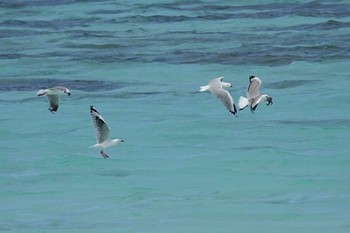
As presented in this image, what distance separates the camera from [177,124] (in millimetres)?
17109

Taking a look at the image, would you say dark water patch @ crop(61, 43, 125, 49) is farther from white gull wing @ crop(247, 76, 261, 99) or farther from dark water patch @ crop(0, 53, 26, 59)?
white gull wing @ crop(247, 76, 261, 99)

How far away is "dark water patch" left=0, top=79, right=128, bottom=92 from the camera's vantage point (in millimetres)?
19750

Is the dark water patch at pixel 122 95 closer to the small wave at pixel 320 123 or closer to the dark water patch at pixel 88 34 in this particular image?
the small wave at pixel 320 123

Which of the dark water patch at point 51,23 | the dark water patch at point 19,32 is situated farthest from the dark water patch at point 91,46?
the dark water patch at point 51,23

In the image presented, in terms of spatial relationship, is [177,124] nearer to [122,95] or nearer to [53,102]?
[122,95]

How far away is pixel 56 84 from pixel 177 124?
3.38 m

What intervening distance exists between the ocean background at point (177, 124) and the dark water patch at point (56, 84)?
4cm

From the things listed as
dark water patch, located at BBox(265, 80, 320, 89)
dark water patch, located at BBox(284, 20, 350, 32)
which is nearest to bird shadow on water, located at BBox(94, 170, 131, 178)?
dark water patch, located at BBox(265, 80, 320, 89)

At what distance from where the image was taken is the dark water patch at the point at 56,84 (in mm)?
19750

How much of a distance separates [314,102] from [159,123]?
7.96ft

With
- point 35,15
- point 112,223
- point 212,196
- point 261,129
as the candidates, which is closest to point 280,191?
point 212,196

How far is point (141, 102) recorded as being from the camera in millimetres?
18547

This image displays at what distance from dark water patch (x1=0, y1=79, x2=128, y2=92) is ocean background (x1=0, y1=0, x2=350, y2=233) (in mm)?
37

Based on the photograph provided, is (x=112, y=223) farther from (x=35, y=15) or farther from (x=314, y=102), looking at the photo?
(x=35, y=15)
